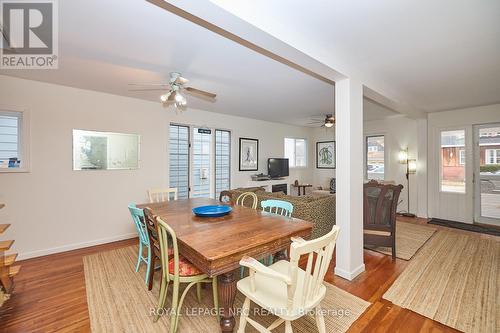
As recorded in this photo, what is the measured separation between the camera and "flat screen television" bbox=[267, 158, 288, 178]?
6.29m

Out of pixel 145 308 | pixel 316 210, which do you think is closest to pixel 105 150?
pixel 145 308

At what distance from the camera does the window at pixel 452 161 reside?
4.93 metres

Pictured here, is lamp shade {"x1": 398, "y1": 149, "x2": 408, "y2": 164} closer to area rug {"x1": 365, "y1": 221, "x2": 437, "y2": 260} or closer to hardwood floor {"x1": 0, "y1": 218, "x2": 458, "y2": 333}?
area rug {"x1": 365, "y1": 221, "x2": 437, "y2": 260}

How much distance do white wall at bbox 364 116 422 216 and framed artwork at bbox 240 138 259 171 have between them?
3410 millimetres

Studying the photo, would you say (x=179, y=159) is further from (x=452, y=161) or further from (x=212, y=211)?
(x=452, y=161)

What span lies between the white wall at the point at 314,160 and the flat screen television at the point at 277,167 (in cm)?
157

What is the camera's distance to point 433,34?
79.4 inches

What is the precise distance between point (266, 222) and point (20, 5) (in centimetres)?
271

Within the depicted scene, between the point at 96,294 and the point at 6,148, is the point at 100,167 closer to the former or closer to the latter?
the point at 6,148

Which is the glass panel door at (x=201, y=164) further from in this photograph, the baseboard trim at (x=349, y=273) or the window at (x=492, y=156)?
the window at (x=492, y=156)

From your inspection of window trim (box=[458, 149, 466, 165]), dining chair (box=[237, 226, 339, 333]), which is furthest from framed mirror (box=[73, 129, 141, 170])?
window trim (box=[458, 149, 466, 165])

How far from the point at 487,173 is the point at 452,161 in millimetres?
606

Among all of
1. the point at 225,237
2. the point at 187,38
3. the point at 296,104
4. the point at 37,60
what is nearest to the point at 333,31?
the point at 187,38

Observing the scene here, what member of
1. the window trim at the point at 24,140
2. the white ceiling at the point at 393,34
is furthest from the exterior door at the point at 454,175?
the window trim at the point at 24,140
